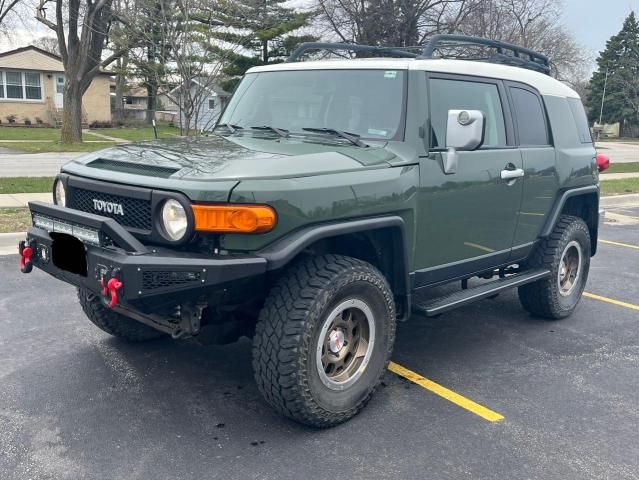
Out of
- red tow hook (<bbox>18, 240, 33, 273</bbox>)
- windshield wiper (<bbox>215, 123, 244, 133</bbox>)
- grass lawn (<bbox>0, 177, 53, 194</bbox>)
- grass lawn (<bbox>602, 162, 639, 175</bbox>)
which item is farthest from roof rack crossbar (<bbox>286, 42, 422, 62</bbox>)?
grass lawn (<bbox>602, 162, 639, 175</bbox>)

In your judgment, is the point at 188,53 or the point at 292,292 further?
the point at 188,53

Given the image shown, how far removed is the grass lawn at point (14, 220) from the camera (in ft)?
26.5

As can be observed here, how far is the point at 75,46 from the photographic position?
2522 cm

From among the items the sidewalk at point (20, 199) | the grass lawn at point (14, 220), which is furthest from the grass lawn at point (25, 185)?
the grass lawn at point (14, 220)

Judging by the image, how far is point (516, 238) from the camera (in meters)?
4.96

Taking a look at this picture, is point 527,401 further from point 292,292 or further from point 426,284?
point 292,292

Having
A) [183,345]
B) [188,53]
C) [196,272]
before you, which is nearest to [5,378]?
[183,345]

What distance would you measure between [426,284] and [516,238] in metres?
1.13

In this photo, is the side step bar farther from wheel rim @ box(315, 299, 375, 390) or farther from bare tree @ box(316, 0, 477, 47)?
bare tree @ box(316, 0, 477, 47)

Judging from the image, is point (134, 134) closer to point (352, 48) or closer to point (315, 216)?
point (352, 48)

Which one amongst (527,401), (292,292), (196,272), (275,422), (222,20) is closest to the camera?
(196,272)

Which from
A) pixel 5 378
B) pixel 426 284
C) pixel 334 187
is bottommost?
pixel 5 378

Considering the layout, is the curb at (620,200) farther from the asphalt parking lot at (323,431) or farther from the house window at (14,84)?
the house window at (14,84)

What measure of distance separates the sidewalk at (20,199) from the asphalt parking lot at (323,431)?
4.80 m
